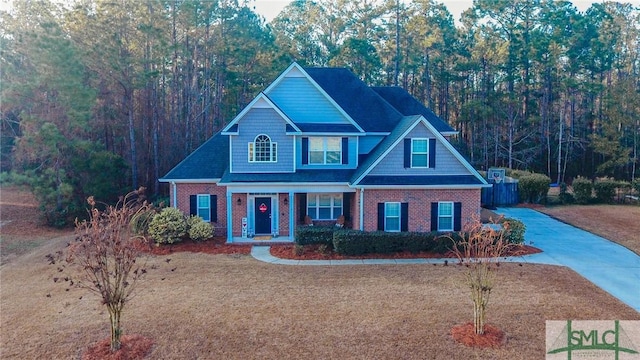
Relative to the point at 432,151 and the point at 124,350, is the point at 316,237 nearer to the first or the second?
the point at 432,151

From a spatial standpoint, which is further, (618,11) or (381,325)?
(618,11)

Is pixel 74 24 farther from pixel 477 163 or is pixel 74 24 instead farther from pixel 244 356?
pixel 477 163

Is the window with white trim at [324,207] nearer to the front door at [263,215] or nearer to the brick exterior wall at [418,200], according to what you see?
the front door at [263,215]

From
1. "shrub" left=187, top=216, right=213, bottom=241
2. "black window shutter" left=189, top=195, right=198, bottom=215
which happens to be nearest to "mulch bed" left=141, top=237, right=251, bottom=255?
"shrub" left=187, top=216, right=213, bottom=241

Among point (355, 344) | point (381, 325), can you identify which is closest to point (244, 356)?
point (355, 344)

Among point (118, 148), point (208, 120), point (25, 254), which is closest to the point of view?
point (25, 254)
